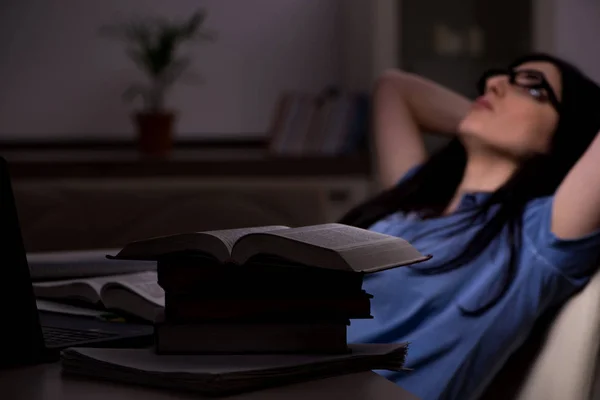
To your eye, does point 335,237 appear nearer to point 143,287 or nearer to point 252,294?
point 252,294

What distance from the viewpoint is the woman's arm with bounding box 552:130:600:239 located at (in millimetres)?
1438

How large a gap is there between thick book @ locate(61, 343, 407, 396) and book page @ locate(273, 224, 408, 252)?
0.10 m

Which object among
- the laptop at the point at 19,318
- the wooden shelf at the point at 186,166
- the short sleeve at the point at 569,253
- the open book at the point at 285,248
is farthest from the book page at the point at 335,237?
the wooden shelf at the point at 186,166

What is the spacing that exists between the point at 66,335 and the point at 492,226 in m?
0.82

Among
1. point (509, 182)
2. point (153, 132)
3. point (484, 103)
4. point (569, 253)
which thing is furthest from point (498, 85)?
point (153, 132)

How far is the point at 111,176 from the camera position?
11.7 feet

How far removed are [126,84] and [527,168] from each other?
2.69m

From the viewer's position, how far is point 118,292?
115cm

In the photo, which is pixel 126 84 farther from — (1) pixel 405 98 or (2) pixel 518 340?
(2) pixel 518 340

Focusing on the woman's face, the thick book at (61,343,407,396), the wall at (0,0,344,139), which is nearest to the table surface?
the thick book at (61,343,407,396)

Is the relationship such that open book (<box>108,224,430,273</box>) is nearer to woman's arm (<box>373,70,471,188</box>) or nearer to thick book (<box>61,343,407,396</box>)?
thick book (<box>61,343,407,396</box>)

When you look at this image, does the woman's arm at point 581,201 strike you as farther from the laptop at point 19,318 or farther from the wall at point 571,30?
the wall at point 571,30

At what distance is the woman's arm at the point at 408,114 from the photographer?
2078 millimetres

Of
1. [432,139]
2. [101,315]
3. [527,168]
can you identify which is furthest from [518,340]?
[432,139]
